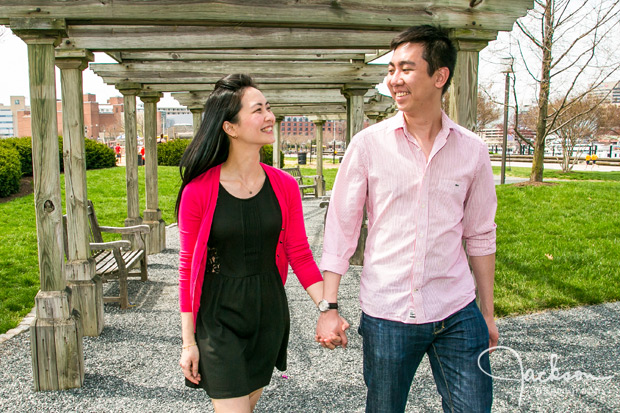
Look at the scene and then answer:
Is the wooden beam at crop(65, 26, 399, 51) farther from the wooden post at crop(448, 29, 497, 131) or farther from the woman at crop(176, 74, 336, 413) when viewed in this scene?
the woman at crop(176, 74, 336, 413)

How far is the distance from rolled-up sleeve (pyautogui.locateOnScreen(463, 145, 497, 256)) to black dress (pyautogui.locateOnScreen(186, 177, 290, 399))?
2.67 feet

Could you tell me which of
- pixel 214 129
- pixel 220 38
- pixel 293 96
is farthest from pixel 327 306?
pixel 293 96

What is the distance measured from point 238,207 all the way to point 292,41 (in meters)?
3.09

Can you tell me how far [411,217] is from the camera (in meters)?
2.09

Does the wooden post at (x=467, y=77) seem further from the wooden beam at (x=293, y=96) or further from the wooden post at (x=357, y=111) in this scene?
the wooden beam at (x=293, y=96)

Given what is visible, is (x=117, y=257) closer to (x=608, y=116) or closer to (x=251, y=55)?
(x=251, y=55)

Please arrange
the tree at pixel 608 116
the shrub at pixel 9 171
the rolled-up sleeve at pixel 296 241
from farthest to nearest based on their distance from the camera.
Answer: the tree at pixel 608 116 → the shrub at pixel 9 171 → the rolled-up sleeve at pixel 296 241

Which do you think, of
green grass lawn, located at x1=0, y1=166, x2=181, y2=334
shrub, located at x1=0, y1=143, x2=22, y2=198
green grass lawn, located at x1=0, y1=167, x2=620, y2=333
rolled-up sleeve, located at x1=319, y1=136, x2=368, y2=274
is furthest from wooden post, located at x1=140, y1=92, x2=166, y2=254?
rolled-up sleeve, located at x1=319, y1=136, x2=368, y2=274

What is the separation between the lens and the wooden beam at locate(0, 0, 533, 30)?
3764 mm

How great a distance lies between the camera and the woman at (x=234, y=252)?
2227 millimetres

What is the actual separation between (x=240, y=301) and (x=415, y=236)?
0.77 m

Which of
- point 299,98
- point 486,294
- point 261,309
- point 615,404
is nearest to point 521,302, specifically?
point 615,404

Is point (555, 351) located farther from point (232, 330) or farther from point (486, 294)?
point (232, 330)

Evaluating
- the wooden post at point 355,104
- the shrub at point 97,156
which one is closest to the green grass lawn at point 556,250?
the wooden post at point 355,104
